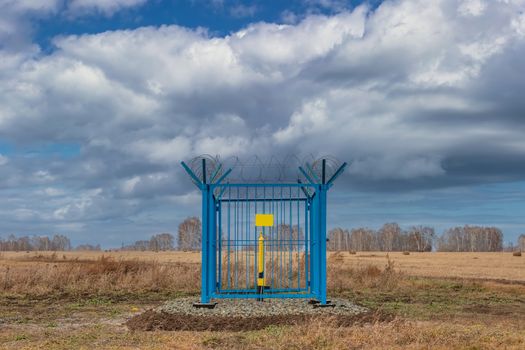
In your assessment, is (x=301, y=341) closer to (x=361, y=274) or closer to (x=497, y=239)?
(x=361, y=274)

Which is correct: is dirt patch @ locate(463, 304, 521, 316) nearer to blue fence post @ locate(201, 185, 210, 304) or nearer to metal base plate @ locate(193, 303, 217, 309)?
metal base plate @ locate(193, 303, 217, 309)

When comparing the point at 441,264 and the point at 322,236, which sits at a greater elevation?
the point at 322,236

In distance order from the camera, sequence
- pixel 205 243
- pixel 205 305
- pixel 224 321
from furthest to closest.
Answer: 1. pixel 205 243
2. pixel 205 305
3. pixel 224 321

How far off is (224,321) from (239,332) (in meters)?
0.95

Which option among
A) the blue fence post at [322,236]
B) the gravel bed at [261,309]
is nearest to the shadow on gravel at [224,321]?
the gravel bed at [261,309]

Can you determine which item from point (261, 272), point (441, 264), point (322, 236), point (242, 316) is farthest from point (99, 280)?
point (441, 264)

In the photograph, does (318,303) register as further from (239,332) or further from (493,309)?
(493,309)

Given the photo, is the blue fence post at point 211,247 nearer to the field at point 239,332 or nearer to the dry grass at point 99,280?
the field at point 239,332

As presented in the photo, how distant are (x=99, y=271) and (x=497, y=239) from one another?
125 metres

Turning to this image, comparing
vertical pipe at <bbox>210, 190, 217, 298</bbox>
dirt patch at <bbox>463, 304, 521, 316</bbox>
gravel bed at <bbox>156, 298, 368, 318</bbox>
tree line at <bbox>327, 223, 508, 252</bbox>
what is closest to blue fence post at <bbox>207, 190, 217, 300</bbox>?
vertical pipe at <bbox>210, 190, 217, 298</bbox>

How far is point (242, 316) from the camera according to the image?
13.1 metres

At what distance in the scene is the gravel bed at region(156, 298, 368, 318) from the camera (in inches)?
526

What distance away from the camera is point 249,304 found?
47.1 ft

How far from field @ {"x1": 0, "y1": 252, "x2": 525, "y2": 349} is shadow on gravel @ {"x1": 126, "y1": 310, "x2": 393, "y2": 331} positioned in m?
0.19
